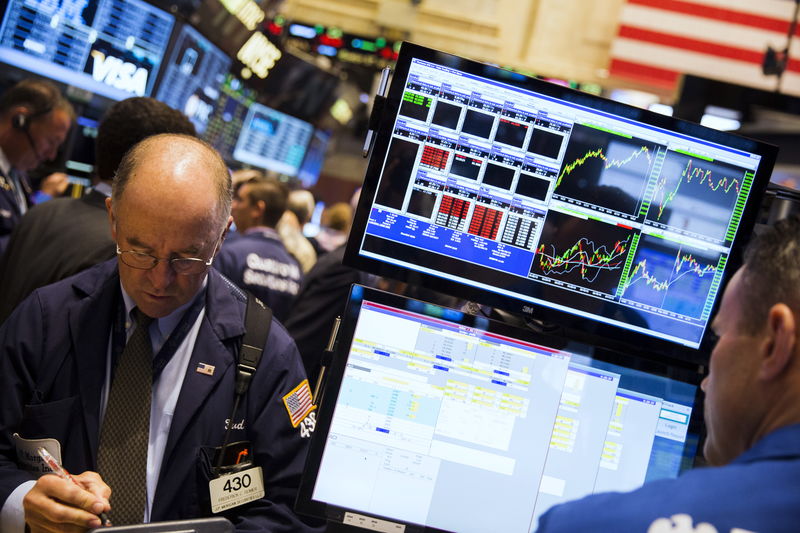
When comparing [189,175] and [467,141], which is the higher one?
[467,141]

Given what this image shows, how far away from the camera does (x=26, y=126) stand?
3807 mm

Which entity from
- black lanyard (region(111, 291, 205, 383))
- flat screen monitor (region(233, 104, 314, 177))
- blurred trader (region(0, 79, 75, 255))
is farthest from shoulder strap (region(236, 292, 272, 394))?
flat screen monitor (region(233, 104, 314, 177))

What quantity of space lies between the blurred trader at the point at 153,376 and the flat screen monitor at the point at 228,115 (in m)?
3.99

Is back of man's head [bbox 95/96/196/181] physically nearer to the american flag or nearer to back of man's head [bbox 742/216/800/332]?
back of man's head [bbox 742/216/800/332]

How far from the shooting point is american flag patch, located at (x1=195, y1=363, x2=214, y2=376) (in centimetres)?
191

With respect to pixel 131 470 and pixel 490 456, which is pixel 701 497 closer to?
pixel 490 456

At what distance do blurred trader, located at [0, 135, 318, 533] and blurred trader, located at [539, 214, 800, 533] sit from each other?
2.66ft

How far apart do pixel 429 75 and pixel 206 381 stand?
2.92 feet

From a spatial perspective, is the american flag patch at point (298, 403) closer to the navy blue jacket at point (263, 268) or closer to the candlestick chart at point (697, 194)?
the candlestick chart at point (697, 194)

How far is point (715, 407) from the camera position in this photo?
4.85 ft

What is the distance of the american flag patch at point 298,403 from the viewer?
196 cm

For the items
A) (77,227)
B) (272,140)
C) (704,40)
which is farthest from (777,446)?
(704,40)

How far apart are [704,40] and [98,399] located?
751 cm

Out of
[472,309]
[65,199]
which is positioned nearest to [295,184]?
[65,199]
